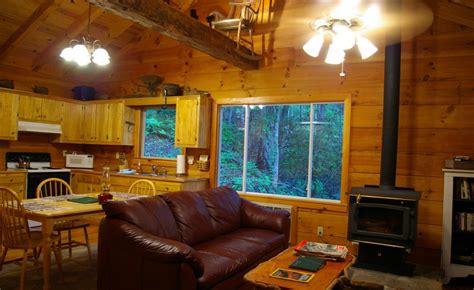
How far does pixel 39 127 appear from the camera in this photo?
593 cm

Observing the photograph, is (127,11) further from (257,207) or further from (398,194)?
(398,194)

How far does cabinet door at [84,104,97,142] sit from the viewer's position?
256 inches

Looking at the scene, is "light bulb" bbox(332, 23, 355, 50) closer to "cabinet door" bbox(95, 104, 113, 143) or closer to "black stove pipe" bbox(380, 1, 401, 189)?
"black stove pipe" bbox(380, 1, 401, 189)

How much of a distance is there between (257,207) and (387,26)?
8.53 ft

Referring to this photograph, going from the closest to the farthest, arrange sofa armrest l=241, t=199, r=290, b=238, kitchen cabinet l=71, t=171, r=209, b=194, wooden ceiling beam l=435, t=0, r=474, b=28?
sofa armrest l=241, t=199, r=290, b=238 < wooden ceiling beam l=435, t=0, r=474, b=28 < kitchen cabinet l=71, t=171, r=209, b=194

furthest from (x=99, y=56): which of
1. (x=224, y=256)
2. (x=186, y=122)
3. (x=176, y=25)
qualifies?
(x=224, y=256)

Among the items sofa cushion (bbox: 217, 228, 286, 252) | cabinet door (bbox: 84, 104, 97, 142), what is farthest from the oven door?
sofa cushion (bbox: 217, 228, 286, 252)

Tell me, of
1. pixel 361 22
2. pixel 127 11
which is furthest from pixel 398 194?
pixel 127 11

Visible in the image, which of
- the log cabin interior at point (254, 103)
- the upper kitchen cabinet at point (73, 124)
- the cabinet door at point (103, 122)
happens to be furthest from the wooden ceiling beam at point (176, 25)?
the upper kitchen cabinet at point (73, 124)

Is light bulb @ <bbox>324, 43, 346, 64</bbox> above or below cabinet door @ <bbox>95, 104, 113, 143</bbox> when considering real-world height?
above

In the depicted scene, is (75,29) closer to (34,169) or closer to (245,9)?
(34,169)

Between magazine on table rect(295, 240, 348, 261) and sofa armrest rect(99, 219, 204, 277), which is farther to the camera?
magazine on table rect(295, 240, 348, 261)

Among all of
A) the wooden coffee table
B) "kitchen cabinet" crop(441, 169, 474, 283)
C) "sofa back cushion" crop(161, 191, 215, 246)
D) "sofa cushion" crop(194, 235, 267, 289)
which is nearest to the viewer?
the wooden coffee table

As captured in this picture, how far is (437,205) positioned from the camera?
4.27 metres
